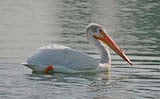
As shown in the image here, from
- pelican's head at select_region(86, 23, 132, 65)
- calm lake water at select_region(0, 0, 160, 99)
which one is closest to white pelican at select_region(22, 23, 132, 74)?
calm lake water at select_region(0, 0, 160, 99)

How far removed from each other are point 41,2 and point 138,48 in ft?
44.8

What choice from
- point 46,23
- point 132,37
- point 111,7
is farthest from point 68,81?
point 111,7

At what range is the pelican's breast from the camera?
1418 centimetres

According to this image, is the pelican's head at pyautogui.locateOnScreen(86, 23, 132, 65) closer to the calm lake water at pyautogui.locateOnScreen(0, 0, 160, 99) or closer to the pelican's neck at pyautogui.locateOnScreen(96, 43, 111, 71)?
the pelican's neck at pyautogui.locateOnScreen(96, 43, 111, 71)

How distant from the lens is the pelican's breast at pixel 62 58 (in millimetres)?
14179

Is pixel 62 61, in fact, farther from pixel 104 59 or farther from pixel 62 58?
pixel 104 59

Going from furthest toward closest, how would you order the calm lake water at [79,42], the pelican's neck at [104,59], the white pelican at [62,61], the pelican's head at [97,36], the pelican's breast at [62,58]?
the pelican's head at [97,36] → the pelican's neck at [104,59] → the pelican's breast at [62,58] → the white pelican at [62,61] → the calm lake water at [79,42]

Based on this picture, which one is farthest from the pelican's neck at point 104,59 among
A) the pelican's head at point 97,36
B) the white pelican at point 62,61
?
the pelican's head at point 97,36

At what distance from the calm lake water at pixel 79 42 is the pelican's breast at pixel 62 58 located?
24cm

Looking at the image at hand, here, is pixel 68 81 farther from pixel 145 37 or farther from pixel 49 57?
pixel 145 37

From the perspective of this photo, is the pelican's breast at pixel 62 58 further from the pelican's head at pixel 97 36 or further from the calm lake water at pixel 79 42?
the pelican's head at pixel 97 36

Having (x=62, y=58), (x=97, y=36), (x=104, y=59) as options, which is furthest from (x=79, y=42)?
(x=62, y=58)

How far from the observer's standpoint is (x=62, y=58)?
1437 cm

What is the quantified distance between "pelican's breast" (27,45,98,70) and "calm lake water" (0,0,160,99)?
24 cm
